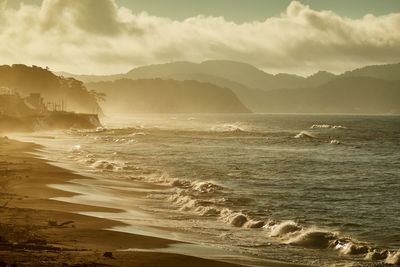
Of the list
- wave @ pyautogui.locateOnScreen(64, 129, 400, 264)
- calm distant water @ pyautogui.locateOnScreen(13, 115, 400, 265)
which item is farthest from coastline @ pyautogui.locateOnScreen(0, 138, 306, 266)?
wave @ pyautogui.locateOnScreen(64, 129, 400, 264)

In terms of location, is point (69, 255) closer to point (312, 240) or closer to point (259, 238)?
point (259, 238)

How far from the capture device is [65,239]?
1402cm

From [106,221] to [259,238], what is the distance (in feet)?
20.2

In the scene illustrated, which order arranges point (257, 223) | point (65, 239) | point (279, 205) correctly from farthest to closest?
point (279, 205) < point (257, 223) < point (65, 239)

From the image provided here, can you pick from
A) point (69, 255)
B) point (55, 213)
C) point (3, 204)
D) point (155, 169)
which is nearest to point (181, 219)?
point (55, 213)

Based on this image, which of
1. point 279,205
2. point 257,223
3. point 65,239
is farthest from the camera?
point 279,205

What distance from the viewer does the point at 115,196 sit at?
25.3 metres

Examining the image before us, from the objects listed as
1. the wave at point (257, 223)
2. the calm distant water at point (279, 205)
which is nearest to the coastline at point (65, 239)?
the calm distant water at point (279, 205)

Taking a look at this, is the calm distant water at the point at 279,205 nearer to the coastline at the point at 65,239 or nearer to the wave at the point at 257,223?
the wave at the point at 257,223

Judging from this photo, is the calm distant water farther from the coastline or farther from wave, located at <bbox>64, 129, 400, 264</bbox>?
the coastline

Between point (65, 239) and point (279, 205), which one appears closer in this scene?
point (65, 239)

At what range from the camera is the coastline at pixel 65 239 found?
38.3 ft

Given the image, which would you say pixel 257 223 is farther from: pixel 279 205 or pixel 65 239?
pixel 65 239

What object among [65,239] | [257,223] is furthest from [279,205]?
[65,239]
